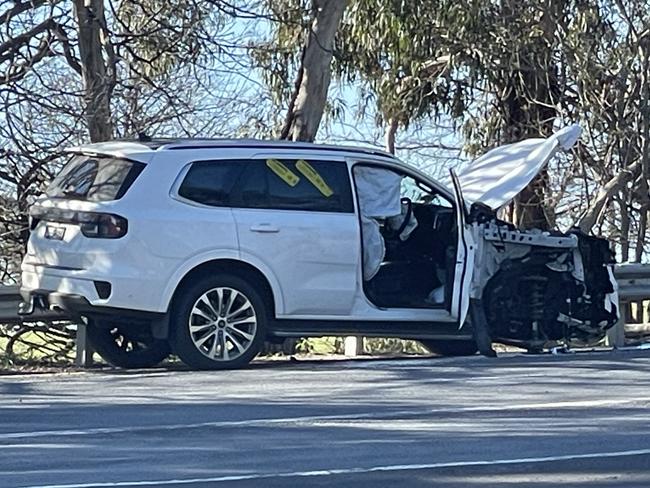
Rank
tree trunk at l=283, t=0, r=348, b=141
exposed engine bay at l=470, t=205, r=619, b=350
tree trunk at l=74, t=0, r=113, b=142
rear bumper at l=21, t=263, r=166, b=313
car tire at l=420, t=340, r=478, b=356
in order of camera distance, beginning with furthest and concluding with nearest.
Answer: tree trunk at l=283, t=0, r=348, b=141, tree trunk at l=74, t=0, r=113, b=142, car tire at l=420, t=340, r=478, b=356, exposed engine bay at l=470, t=205, r=619, b=350, rear bumper at l=21, t=263, r=166, b=313

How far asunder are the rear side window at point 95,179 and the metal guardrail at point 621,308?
1151 mm

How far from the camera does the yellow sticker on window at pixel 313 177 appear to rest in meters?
12.2

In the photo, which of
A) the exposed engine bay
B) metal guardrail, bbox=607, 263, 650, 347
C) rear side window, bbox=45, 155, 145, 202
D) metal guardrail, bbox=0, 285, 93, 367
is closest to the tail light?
rear side window, bbox=45, 155, 145, 202

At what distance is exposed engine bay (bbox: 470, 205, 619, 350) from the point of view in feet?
41.6

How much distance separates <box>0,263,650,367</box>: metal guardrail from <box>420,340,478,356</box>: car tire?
35.3 inches

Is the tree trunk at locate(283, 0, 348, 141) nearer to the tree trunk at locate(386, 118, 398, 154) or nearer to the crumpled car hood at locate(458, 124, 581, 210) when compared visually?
the crumpled car hood at locate(458, 124, 581, 210)

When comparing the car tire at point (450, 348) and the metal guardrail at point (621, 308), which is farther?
the car tire at point (450, 348)

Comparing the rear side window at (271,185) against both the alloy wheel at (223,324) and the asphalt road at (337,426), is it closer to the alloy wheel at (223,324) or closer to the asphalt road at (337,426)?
the alloy wheel at (223,324)

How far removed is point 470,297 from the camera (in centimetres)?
1247

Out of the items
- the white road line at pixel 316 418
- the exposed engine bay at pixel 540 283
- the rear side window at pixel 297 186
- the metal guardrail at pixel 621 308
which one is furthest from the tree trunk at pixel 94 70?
the white road line at pixel 316 418

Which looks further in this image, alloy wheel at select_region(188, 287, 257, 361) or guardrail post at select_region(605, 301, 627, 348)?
guardrail post at select_region(605, 301, 627, 348)

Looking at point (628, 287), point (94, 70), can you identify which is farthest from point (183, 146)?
point (628, 287)

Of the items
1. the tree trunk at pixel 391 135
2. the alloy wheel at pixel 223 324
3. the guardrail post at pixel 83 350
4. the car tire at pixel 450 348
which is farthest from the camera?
the tree trunk at pixel 391 135

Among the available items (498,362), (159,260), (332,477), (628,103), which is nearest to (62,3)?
(159,260)
